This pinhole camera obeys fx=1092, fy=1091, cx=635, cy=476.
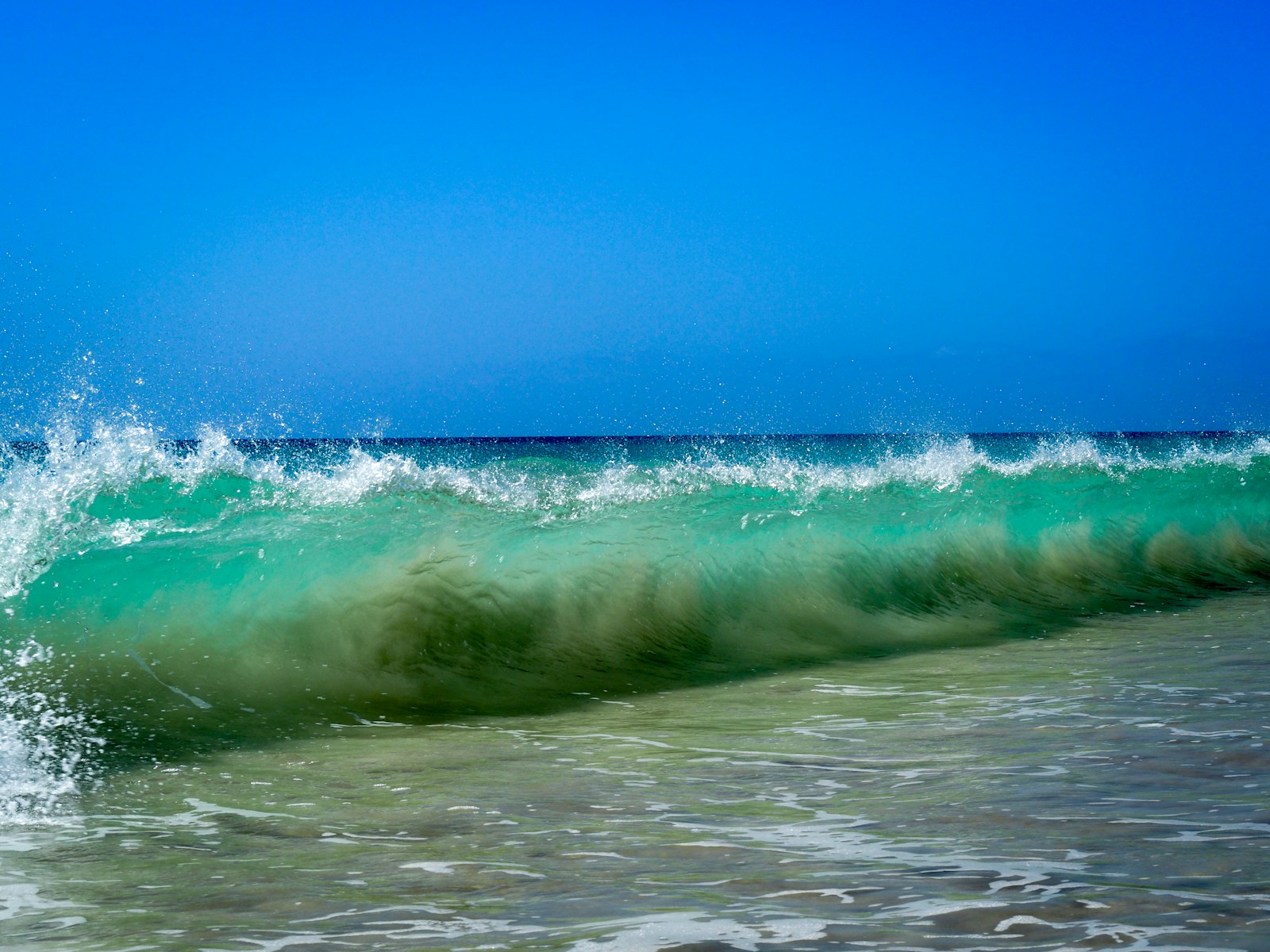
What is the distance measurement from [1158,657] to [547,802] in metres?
Result: 4.12

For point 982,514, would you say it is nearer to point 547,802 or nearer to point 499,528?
point 499,528

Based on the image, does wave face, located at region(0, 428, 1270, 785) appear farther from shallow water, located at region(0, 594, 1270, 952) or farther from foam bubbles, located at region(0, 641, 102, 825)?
shallow water, located at region(0, 594, 1270, 952)

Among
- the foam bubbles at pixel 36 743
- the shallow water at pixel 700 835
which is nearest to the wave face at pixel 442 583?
the foam bubbles at pixel 36 743

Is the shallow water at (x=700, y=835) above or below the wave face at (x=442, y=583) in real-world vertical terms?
below

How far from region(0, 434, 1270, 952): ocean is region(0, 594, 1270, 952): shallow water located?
16 millimetres

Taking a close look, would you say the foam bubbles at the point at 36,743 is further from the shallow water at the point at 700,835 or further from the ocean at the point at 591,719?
the shallow water at the point at 700,835

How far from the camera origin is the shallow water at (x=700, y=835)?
7.91 feet

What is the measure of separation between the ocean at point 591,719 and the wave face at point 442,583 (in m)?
0.03

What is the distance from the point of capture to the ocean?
255cm

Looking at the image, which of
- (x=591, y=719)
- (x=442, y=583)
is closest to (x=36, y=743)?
(x=591, y=719)

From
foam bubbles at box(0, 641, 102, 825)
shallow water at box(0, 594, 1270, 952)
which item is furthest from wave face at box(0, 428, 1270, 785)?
shallow water at box(0, 594, 1270, 952)

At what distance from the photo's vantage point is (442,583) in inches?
277

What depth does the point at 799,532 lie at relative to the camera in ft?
31.6

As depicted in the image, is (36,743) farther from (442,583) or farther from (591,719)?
(442,583)
